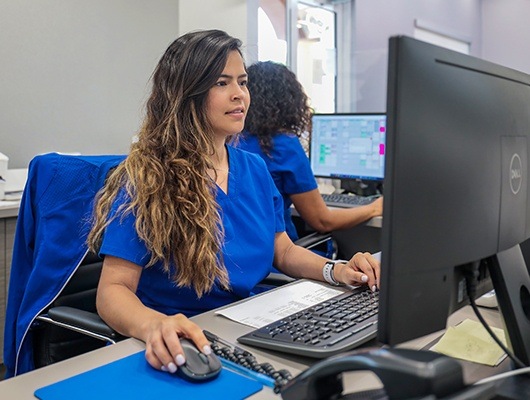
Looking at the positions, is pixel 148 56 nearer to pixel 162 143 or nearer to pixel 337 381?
pixel 162 143

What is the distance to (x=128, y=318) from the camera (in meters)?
1.08

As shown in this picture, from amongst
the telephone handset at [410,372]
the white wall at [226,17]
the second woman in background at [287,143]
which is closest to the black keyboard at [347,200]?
the second woman in background at [287,143]

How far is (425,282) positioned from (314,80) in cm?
366

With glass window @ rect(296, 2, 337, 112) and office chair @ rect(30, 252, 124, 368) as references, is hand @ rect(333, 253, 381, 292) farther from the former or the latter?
glass window @ rect(296, 2, 337, 112)

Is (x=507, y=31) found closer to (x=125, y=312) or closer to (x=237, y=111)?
(x=237, y=111)

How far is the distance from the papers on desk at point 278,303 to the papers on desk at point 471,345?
0.29m

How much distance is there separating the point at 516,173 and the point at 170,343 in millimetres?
549

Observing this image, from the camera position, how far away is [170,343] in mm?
882

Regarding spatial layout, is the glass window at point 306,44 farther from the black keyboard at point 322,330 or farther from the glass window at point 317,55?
the black keyboard at point 322,330

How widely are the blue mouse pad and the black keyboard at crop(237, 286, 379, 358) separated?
0.10 meters

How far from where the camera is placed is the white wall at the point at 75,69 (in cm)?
283

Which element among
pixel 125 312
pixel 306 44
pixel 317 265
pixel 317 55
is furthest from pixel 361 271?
pixel 317 55

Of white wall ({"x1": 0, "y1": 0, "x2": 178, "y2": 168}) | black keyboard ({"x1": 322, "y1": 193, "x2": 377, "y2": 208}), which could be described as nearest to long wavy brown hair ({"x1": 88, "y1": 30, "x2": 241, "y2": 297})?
black keyboard ({"x1": 322, "y1": 193, "x2": 377, "y2": 208})

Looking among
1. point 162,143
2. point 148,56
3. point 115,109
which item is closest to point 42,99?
point 115,109
